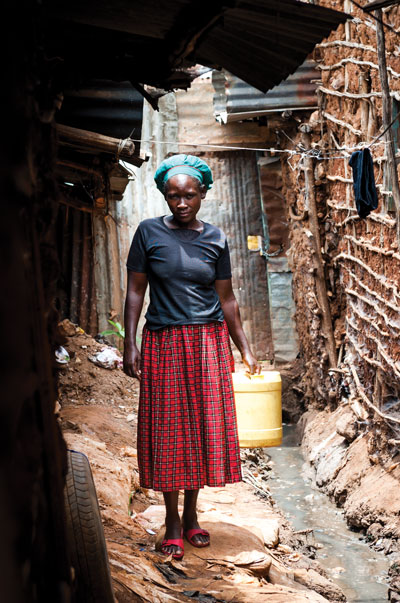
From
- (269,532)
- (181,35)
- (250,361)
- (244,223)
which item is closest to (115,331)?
(244,223)

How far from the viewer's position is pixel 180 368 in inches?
129

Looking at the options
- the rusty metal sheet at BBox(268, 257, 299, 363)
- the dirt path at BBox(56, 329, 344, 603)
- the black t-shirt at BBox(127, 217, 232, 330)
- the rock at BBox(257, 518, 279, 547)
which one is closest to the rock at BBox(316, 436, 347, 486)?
the dirt path at BBox(56, 329, 344, 603)

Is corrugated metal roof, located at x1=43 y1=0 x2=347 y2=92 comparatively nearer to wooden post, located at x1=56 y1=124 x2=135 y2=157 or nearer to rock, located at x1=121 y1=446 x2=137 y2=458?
wooden post, located at x1=56 y1=124 x2=135 y2=157

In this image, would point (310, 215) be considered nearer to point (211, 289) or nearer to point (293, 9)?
point (211, 289)

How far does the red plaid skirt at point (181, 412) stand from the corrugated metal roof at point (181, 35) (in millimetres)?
1275

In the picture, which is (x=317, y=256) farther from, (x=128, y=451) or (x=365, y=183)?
(x=128, y=451)

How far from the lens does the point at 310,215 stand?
773 centimetres

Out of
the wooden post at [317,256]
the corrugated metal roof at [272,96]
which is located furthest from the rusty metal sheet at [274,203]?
the wooden post at [317,256]

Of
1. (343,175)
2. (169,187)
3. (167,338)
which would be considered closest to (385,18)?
(343,175)

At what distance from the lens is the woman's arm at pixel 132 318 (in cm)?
330

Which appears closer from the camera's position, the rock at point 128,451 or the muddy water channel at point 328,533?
the muddy water channel at point 328,533

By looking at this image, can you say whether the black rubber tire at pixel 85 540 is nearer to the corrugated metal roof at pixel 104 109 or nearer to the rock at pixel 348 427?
the corrugated metal roof at pixel 104 109

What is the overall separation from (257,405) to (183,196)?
5.70 ft

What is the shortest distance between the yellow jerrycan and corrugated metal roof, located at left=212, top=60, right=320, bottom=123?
4407mm
